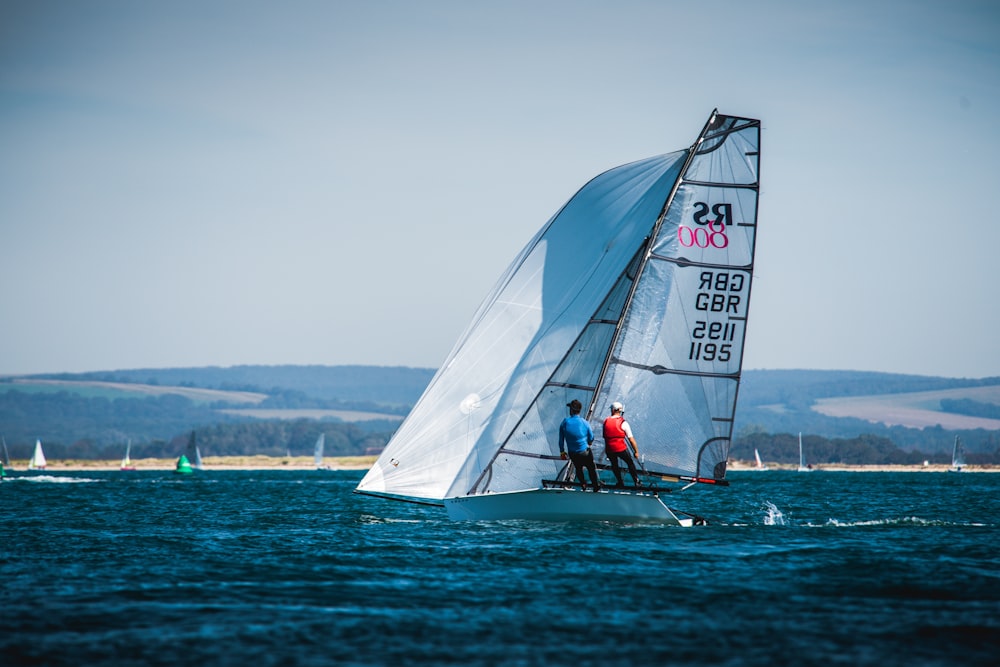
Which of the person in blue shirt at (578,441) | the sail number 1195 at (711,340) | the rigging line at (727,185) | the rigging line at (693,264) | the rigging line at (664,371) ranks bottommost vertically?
the person in blue shirt at (578,441)

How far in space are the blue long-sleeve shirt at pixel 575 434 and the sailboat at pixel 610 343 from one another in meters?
0.85

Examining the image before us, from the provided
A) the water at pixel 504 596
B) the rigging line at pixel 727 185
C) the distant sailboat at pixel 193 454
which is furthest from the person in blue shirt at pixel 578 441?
the distant sailboat at pixel 193 454

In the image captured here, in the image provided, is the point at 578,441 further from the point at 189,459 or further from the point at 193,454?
the point at 189,459

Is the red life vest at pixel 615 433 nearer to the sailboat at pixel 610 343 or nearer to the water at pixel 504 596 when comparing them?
the sailboat at pixel 610 343

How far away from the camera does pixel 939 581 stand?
51.3ft

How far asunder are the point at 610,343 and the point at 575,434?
93.6 inches

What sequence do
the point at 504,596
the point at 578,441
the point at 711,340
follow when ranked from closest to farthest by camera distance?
the point at 504,596
the point at 578,441
the point at 711,340

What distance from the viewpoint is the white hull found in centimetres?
2119

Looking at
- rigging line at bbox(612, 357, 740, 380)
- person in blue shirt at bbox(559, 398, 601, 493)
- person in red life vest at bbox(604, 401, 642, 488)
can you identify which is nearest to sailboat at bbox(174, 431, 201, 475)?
rigging line at bbox(612, 357, 740, 380)

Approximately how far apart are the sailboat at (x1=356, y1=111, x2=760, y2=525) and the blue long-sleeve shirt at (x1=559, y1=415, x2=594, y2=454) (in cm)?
85

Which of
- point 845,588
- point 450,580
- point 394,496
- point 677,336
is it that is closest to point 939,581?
point 845,588

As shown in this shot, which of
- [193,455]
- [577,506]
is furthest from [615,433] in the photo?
[193,455]

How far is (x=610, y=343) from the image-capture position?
23.1 meters

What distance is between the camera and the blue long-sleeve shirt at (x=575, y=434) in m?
21.6
